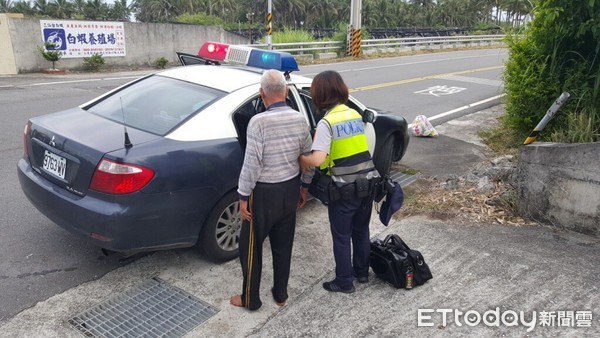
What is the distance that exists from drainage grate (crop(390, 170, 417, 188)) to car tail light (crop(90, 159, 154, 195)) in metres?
3.57

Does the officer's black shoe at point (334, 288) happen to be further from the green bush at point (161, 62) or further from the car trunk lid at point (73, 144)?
the green bush at point (161, 62)

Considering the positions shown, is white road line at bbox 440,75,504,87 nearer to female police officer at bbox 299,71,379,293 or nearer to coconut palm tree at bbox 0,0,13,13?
female police officer at bbox 299,71,379,293

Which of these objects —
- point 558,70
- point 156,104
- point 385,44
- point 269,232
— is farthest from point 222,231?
point 385,44

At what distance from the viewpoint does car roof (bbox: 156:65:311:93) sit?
4.29 metres

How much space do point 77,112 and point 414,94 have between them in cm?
1054

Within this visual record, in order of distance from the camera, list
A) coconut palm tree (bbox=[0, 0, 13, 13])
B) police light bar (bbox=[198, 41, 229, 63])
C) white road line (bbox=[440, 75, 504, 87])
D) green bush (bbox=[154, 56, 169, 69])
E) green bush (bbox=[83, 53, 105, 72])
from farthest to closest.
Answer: coconut palm tree (bbox=[0, 0, 13, 13]) < green bush (bbox=[154, 56, 169, 69]) < green bush (bbox=[83, 53, 105, 72]) < white road line (bbox=[440, 75, 504, 87]) < police light bar (bbox=[198, 41, 229, 63])

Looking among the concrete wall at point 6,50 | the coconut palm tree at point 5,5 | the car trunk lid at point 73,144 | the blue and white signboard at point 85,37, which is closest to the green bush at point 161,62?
the blue and white signboard at point 85,37

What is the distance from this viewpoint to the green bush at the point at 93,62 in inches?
690

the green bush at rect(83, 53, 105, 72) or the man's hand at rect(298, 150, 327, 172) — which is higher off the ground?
the green bush at rect(83, 53, 105, 72)

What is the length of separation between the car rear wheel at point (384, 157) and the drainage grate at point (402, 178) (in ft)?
0.80

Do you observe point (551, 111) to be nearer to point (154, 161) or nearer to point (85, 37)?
point (154, 161)

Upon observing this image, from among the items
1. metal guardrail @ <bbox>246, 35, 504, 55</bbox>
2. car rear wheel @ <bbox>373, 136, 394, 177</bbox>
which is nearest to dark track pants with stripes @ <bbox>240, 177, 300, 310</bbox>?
car rear wheel @ <bbox>373, 136, 394, 177</bbox>

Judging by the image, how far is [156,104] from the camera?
166 inches

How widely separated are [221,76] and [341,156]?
1.67 metres
